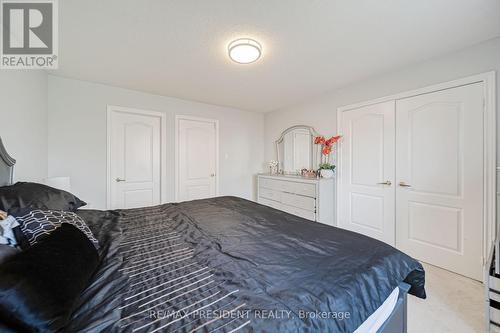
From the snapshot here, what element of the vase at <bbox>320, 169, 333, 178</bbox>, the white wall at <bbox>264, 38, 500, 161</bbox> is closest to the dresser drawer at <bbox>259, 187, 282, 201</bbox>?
the vase at <bbox>320, 169, 333, 178</bbox>

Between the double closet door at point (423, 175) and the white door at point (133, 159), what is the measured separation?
3.14 metres

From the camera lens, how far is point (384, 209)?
276 centimetres

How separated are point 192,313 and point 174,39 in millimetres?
2142

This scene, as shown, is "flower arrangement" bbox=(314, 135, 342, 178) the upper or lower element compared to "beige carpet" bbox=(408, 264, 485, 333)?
upper

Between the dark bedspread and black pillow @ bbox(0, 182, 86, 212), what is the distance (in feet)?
1.17

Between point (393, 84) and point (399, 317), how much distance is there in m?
2.61

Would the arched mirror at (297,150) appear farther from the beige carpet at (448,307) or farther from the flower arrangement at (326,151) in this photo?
the beige carpet at (448,307)

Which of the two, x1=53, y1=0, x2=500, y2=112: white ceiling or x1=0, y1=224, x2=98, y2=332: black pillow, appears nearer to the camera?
x1=0, y1=224, x2=98, y2=332: black pillow

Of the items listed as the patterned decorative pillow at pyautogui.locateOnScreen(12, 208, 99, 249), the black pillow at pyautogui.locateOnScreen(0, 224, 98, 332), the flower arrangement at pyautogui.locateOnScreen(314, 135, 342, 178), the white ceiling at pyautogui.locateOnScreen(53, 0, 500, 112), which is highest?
the white ceiling at pyautogui.locateOnScreen(53, 0, 500, 112)

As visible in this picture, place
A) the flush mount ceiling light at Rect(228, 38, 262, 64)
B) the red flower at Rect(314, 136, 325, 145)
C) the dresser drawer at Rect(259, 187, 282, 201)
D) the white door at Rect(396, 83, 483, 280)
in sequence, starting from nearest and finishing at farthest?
the flush mount ceiling light at Rect(228, 38, 262, 64) < the white door at Rect(396, 83, 483, 280) < the red flower at Rect(314, 136, 325, 145) < the dresser drawer at Rect(259, 187, 282, 201)

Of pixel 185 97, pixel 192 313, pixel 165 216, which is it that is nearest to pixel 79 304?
pixel 192 313

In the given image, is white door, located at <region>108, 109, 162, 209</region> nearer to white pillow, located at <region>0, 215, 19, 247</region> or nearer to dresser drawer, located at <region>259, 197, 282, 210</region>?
dresser drawer, located at <region>259, 197, 282, 210</region>

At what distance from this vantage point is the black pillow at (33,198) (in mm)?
1377

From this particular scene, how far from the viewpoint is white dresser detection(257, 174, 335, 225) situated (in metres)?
3.16
